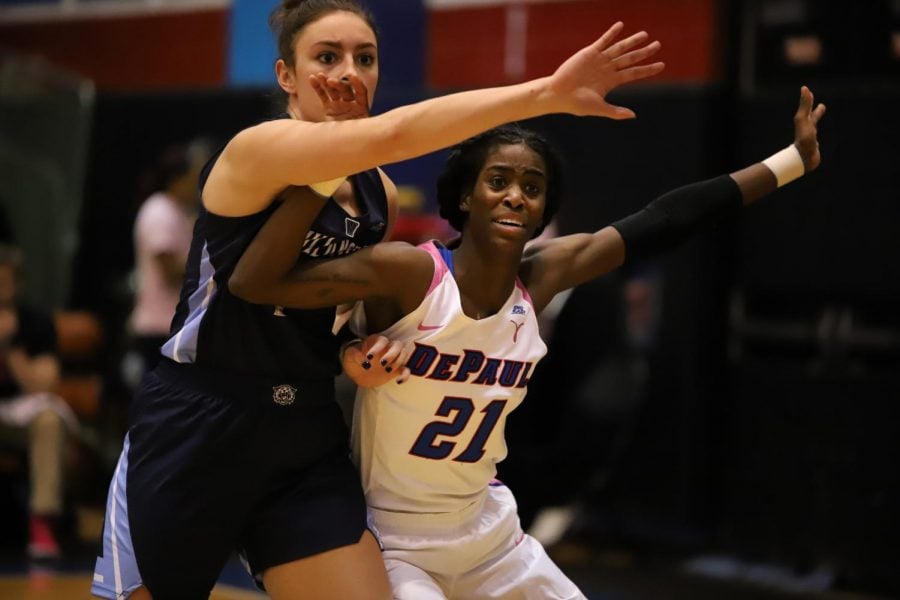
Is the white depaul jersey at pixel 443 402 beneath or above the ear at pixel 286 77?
beneath

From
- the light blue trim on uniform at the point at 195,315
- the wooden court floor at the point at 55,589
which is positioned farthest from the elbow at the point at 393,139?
the wooden court floor at the point at 55,589

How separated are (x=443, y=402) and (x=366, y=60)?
780 mm

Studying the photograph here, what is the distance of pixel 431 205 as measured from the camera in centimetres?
615

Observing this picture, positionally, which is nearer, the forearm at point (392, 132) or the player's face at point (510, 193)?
the forearm at point (392, 132)

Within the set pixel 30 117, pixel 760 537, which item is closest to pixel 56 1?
pixel 30 117

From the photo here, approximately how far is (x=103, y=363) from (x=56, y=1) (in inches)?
123

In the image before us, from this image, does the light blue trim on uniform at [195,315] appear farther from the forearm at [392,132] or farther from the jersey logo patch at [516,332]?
the jersey logo patch at [516,332]

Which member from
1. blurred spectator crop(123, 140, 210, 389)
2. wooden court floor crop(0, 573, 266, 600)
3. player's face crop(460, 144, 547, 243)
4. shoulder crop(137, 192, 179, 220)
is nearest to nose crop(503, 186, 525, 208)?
player's face crop(460, 144, 547, 243)

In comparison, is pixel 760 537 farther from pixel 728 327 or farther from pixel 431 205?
pixel 431 205

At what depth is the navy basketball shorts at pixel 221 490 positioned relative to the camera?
297cm

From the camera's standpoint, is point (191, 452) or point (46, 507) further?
point (46, 507)

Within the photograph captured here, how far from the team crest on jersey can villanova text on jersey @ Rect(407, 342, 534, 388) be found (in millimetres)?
268

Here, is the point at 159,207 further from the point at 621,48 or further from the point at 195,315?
the point at 621,48

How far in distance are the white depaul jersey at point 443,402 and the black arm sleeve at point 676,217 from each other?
0.35 meters
